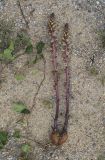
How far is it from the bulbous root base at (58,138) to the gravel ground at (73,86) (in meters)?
0.10

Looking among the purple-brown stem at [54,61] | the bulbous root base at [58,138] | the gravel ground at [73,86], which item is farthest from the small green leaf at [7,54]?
the bulbous root base at [58,138]

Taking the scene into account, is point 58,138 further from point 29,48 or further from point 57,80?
point 29,48

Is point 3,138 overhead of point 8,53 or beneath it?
beneath

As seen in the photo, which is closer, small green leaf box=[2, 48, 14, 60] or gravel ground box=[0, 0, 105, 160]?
small green leaf box=[2, 48, 14, 60]

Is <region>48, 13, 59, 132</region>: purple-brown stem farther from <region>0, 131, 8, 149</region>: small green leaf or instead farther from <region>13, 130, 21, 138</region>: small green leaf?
<region>0, 131, 8, 149</region>: small green leaf

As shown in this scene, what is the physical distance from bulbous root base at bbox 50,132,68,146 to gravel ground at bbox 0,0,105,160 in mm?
101

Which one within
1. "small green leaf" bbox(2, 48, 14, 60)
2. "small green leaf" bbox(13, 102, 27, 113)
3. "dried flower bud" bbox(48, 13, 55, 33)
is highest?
"dried flower bud" bbox(48, 13, 55, 33)

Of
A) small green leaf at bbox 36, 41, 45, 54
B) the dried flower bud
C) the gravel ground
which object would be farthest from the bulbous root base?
the dried flower bud

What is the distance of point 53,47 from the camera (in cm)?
638

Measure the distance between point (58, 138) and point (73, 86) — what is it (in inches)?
26.3

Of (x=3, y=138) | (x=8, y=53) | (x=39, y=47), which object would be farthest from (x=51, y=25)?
(x=3, y=138)

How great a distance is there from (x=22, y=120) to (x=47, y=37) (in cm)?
104

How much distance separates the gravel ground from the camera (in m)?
6.41

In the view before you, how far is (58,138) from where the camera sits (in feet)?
20.7
